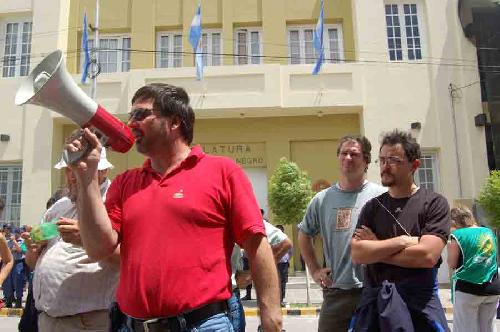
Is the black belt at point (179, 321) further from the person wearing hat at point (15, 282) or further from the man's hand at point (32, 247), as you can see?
the person wearing hat at point (15, 282)

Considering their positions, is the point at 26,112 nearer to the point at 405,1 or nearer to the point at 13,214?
the point at 13,214

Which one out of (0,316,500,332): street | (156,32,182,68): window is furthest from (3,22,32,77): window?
(0,316,500,332): street

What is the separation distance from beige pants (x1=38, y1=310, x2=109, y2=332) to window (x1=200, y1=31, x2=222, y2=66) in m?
14.5

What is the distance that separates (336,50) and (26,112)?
10950 millimetres

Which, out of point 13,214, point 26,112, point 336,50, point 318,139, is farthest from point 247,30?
point 13,214

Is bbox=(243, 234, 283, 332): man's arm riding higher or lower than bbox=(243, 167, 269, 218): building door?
lower

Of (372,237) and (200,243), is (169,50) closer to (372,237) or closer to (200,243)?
(372,237)

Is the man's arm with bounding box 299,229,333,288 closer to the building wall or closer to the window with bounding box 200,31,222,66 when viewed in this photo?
the building wall

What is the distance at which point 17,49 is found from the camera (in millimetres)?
17484

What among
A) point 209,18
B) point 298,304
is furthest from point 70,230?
point 209,18

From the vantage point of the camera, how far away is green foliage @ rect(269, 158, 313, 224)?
42.6 ft

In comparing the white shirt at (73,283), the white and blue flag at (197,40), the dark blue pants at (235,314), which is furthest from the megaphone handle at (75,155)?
the white and blue flag at (197,40)

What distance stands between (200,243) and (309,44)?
15780 mm

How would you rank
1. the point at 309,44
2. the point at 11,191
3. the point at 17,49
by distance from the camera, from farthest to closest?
1. the point at 17,49
2. the point at 309,44
3. the point at 11,191
